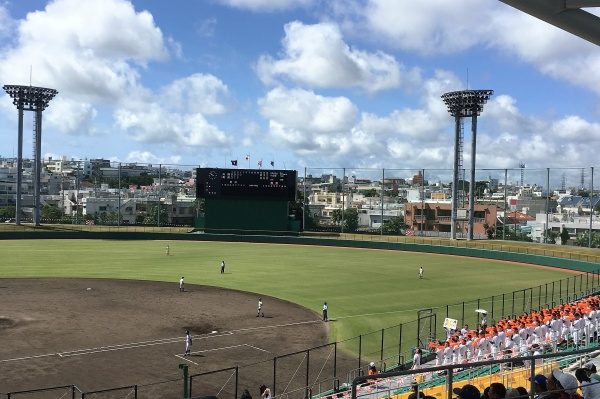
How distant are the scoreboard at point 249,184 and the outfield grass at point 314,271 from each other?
794 cm

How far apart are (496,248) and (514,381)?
5747cm

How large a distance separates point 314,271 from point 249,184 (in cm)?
2793

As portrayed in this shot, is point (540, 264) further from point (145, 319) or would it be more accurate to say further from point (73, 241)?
point (73, 241)

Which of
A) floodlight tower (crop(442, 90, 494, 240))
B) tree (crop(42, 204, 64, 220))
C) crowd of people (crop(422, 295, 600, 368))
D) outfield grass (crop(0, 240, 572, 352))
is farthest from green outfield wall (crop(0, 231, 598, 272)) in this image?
crowd of people (crop(422, 295, 600, 368))

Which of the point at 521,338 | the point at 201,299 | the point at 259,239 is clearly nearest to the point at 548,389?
the point at 521,338

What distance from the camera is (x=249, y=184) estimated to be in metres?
70.6

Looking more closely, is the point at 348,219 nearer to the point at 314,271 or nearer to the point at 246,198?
the point at 246,198

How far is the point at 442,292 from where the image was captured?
3556cm

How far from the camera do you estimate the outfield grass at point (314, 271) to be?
31797mm

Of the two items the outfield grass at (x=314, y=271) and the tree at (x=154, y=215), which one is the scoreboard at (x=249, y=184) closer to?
the outfield grass at (x=314, y=271)

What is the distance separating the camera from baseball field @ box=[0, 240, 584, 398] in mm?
21266

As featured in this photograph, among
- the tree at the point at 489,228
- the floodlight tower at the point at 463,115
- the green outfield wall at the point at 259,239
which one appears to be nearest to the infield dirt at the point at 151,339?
the green outfield wall at the point at 259,239

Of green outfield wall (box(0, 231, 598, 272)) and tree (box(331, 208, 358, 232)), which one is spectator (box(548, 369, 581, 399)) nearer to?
green outfield wall (box(0, 231, 598, 272))

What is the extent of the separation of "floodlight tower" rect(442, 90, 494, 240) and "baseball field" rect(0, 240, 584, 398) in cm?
1698
